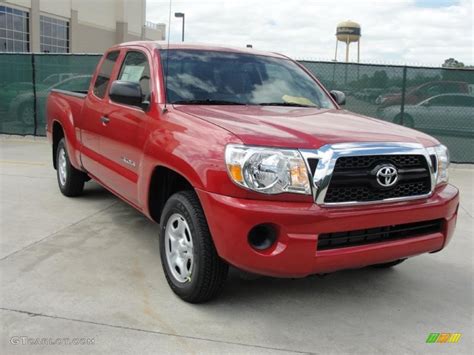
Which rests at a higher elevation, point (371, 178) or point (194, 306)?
point (371, 178)

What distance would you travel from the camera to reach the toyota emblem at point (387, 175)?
3.25 m

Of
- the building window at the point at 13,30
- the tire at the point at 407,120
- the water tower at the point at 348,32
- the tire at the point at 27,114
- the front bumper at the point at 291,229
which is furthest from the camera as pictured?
the water tower at the point at 348,32

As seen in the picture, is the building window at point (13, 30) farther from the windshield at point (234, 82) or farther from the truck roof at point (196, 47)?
the windshield at point (234, 82)

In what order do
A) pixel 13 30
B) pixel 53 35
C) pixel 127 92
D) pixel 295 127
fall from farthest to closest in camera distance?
pixel 53 35 < pixel 13 30 < pixel 127 92 < pixel 295 127

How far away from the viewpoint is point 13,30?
3164 centimetres

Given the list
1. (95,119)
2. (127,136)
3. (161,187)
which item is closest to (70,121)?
(95,119)

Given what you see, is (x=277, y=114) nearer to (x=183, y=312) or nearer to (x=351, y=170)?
(x=351, y=170)

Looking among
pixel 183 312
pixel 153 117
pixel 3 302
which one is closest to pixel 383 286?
pixel 183 312

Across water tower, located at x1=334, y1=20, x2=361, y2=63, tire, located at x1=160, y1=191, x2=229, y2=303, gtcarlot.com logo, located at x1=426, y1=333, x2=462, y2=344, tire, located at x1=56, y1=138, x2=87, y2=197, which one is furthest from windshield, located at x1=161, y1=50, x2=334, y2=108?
water tower, located at x1=334, y1=20, x2=361, y2=63

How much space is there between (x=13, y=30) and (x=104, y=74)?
98.0ft

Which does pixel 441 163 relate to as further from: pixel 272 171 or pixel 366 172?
pixel 272 171

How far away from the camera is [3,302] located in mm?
3535

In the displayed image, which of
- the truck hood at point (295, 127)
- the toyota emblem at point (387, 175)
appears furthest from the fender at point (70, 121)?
the toyota emblem at point (387, 175)

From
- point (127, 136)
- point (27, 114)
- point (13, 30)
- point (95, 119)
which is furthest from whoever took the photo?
point (13, 30)
